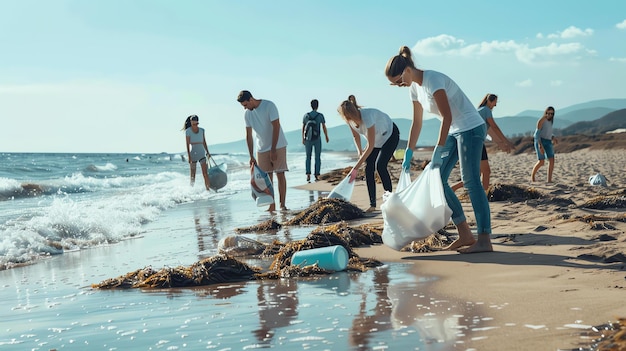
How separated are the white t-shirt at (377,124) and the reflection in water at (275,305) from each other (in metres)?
4.07

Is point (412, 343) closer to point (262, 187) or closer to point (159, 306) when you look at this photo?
point (159, 306)

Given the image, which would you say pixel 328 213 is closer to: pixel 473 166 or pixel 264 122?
pixel 264 122

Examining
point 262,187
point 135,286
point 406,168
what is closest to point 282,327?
point 135,286

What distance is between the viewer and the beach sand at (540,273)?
3.12 m

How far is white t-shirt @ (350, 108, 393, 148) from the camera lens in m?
8.55

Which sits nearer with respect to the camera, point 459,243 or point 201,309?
point 201,309

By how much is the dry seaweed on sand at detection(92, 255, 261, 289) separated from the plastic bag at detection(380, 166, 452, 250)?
1.19 metres

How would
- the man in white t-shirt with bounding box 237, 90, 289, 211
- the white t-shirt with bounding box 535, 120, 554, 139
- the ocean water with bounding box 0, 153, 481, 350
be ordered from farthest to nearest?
1. the white t-shirt with bounding box 535, 120, 554, 139
2. the man in white t-shirt with bounding box 237, 90, 289, 211
3. the ocean water with bounding box 0, 153, 481, 350

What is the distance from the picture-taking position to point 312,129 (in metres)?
16.4

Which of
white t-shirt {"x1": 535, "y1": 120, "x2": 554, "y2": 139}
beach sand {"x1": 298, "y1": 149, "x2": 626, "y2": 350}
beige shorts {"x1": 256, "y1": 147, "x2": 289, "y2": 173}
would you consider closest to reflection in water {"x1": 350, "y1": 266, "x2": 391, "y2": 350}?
beach sand {"x1": 298, "y1": 149, "x2": 626, "y2": 350}

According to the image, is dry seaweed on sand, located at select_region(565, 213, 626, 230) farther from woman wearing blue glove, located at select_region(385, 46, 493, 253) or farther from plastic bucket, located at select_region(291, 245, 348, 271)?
plastic bucket, located at select_region(291, 245, 348, 271)

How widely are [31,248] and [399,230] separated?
433cm

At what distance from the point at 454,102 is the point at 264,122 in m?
4.72

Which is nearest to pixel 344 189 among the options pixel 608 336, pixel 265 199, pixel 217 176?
pixel 265 199
